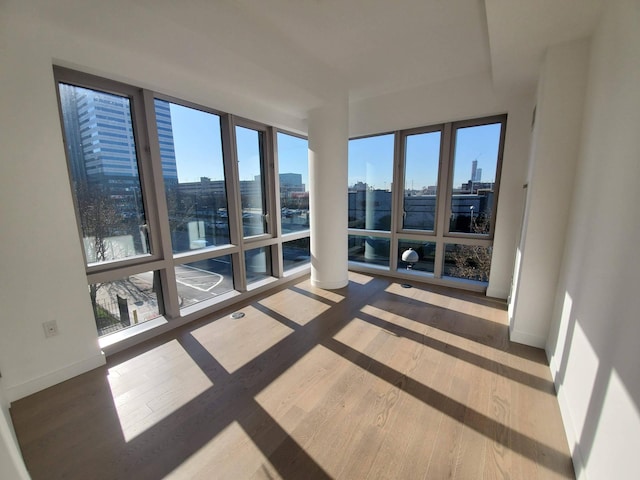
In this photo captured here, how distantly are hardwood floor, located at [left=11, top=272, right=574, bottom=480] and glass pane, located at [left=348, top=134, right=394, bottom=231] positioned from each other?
2.11 meters

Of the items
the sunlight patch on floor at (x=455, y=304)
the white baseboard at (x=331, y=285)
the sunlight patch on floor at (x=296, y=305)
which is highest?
the white baseboard at (x=331, y=285)

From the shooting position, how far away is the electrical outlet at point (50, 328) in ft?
6.23

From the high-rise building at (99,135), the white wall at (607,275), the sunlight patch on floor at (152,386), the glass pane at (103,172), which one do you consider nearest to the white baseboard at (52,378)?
the sunlight patch on floor at (152,386)

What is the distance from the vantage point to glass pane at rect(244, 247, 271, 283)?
377cm

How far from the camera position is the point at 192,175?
9.53 feet

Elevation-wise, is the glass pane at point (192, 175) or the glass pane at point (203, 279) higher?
the glass pane at point (192, 175)

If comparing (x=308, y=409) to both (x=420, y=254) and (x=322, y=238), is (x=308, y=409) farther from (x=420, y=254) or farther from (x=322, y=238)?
(x=420, y=254)

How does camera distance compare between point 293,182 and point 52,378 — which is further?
point 293,182

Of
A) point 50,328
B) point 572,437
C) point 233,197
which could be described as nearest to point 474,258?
point 572,437

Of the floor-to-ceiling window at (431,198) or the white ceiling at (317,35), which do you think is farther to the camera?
the floor-to-ceiling window at (431,198)

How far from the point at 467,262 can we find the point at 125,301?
425 cm

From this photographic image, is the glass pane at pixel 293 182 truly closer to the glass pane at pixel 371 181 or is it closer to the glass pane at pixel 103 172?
the glass pane at pixel 371 181

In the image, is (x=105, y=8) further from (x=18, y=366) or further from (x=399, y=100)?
(x=399, y=100)

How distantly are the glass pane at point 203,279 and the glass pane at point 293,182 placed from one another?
1.17 metres
